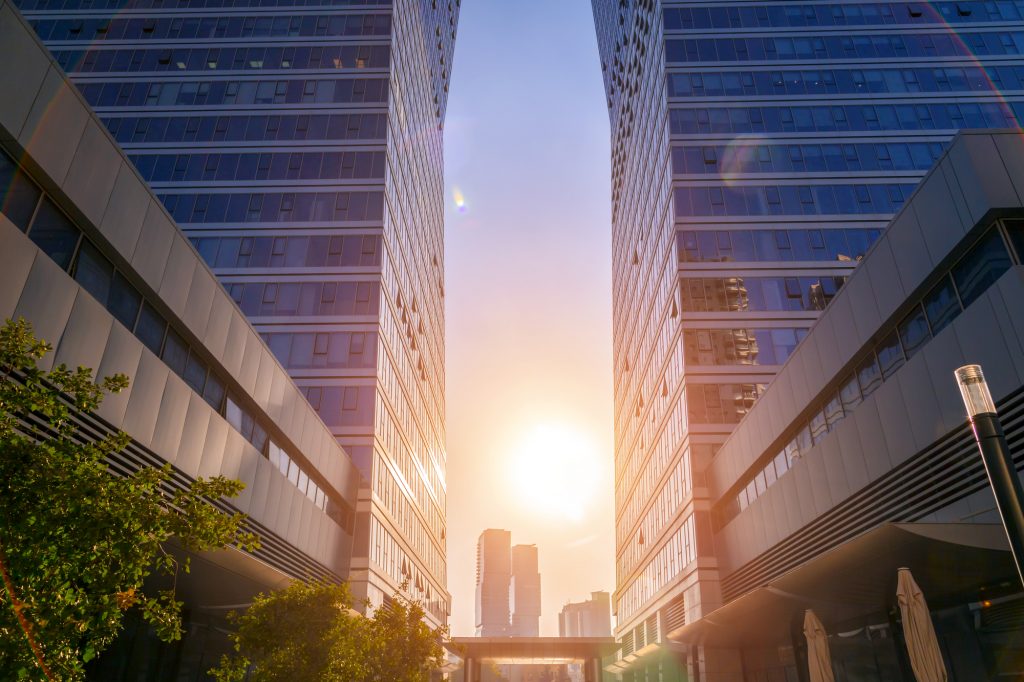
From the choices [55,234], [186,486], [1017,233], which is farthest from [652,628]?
[55,234]

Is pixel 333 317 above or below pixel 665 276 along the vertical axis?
below

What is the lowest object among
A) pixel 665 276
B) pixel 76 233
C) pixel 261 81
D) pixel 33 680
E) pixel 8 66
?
pixel 33 680

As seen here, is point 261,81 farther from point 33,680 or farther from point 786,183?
A: point 33,680

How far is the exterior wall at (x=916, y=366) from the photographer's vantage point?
16.0 metres

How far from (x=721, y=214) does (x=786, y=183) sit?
5712 millimetres

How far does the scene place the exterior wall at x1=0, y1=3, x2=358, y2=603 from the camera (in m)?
13.8

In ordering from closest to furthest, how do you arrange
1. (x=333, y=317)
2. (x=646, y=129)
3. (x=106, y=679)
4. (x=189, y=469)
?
1. (x=106, y=679)
2. (x=189, y=469)
3. (x=333, y=317)
4. (x=646, y=129)

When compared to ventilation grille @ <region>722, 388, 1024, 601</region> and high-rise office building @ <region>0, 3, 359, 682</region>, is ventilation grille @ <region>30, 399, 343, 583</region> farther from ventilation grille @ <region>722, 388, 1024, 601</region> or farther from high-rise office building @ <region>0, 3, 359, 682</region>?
ventilation grille @ <region>722, 388, 1024, 601</region>

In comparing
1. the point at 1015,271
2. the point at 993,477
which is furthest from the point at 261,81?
the point at 993,477

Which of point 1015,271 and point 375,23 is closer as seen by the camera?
point 1015,271

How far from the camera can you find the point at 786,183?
1967 inches

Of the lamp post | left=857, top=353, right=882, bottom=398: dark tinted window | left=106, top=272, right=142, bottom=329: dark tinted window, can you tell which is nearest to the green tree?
the lamp post

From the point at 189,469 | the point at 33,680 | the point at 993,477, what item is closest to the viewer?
the point at 993,477

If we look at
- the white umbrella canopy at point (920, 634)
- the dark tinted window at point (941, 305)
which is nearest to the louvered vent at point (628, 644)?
the dark tinted window at point (941, 305)
